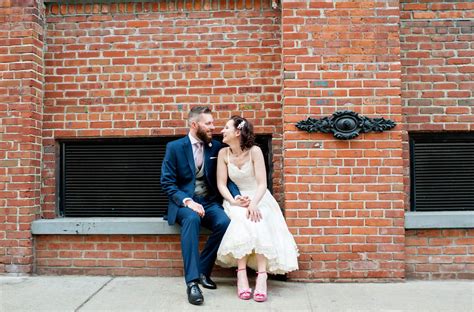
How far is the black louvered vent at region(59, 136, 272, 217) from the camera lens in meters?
5.32

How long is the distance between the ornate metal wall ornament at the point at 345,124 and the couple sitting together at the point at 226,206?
619 mm

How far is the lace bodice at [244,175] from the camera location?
4645 millimetres

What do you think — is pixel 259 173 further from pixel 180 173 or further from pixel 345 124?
pixel 345 124

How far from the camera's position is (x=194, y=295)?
4.06m

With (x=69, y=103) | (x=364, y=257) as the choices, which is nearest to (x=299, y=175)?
(x=364, y=257)

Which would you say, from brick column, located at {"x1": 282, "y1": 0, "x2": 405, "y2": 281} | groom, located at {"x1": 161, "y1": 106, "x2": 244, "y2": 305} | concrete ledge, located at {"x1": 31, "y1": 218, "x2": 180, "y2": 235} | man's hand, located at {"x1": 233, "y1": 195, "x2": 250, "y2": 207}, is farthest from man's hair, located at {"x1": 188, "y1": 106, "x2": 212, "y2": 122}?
concrete ledge, located at {"x1": 31, "y1": 218, "x2": 180, "y2": 235}

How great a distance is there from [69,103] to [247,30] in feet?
7.19

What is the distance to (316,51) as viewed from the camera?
482 centimetres

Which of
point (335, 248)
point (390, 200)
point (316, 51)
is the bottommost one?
point (335, 248)

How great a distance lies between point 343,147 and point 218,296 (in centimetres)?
195

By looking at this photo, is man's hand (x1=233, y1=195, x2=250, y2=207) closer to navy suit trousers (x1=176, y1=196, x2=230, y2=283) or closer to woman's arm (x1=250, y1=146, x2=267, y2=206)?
woman's arm (x1=250, y1=146, x2=267, y2=206)

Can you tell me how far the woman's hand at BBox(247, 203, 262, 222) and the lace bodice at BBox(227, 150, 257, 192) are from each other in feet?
0.99

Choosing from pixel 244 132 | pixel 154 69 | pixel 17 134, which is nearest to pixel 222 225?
pixel 244 132

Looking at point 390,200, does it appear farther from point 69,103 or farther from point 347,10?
point 69,103
